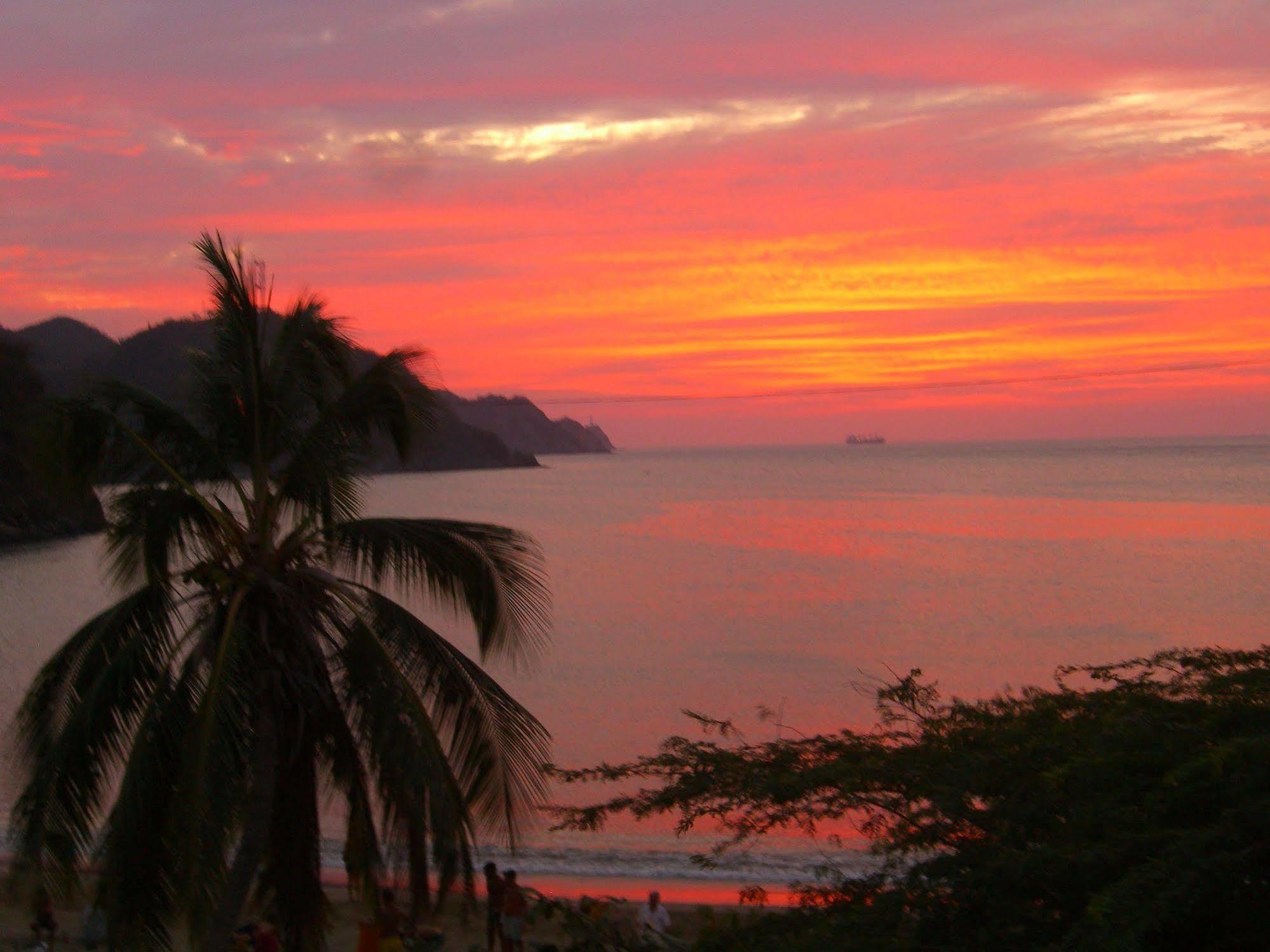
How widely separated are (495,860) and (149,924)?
1207 cm

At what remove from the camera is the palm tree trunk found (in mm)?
8195

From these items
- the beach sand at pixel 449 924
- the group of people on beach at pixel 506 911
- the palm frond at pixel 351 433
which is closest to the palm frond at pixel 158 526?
the palm frond at pixel 351 433

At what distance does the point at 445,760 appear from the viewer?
336 inches

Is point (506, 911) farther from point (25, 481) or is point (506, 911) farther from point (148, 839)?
point (25, 481)

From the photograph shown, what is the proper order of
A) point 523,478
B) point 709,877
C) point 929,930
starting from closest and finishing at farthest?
point 929,930
point 709,877
point 523,478

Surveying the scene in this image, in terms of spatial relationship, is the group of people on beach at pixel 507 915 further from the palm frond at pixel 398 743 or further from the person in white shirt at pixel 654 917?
the palm frond at pixel 398 743

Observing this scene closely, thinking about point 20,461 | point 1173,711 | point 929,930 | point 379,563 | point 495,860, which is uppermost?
point 20,461

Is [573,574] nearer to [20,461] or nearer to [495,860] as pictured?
[495,860]

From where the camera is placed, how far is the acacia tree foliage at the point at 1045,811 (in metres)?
5.32

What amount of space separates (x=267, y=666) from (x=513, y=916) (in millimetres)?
5321

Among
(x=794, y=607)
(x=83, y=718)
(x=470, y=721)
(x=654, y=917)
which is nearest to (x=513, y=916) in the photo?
(x=654, y=917)

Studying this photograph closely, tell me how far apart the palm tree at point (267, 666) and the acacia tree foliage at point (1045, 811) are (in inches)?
52.3

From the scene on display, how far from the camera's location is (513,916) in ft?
40.5

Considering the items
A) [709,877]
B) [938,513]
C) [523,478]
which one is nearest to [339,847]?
[709,877]
